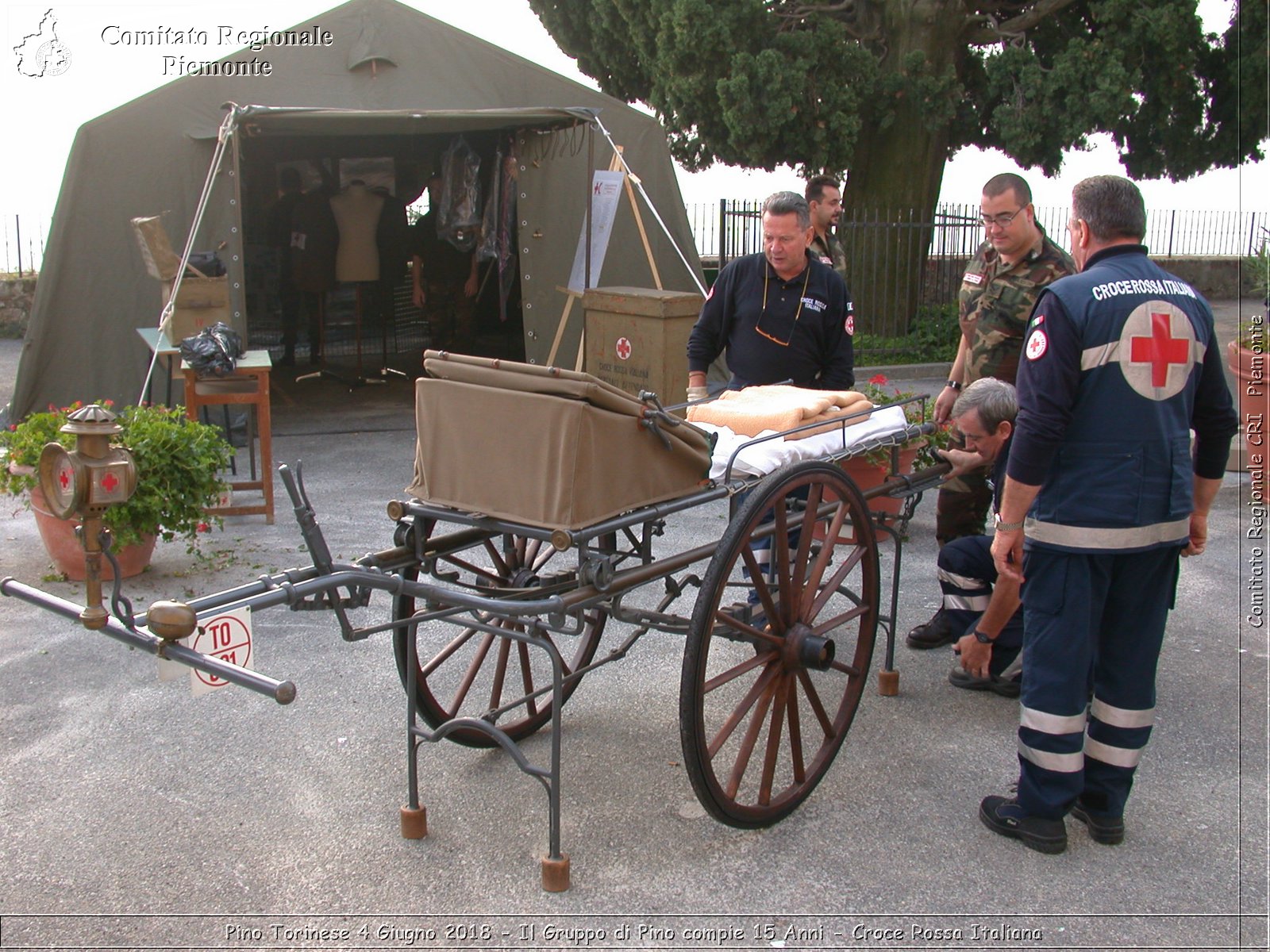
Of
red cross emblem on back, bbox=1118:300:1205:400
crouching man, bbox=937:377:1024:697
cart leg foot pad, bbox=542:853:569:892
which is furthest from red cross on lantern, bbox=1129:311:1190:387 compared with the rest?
cart leg foot pad, bbox=542:853:569:892

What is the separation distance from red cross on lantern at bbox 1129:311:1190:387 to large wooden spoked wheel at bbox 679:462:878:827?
0.90 meters

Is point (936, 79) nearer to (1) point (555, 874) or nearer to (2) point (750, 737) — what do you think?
(2) point (750, 737)

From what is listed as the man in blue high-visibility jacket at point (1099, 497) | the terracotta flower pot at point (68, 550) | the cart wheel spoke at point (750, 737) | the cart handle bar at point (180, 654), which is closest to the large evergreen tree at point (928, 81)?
the terracotta flower pot at point (68, 550)

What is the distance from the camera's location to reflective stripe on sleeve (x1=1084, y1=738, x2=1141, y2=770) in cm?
325

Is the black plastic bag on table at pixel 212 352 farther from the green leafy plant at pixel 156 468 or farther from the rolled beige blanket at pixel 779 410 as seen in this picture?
the rolled beige blanket at pixel 779 410

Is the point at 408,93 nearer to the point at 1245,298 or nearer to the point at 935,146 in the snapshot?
the point at 935,146

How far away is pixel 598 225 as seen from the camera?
945 cm

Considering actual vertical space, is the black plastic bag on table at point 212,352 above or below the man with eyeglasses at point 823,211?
below

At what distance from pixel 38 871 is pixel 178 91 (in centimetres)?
→ 717

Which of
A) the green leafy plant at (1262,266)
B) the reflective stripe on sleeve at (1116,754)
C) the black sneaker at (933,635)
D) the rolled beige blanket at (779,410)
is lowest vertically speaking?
the black sneaker at (933,635)

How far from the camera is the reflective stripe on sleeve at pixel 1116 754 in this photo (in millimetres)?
3252

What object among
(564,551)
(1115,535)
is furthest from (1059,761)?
(564,551)

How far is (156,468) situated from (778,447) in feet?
9.78

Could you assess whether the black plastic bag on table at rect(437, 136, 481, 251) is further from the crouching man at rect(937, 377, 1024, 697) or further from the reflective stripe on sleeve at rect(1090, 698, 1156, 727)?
the reflective stripe on sleeve at rect(1090, 698, 1156, 727)
